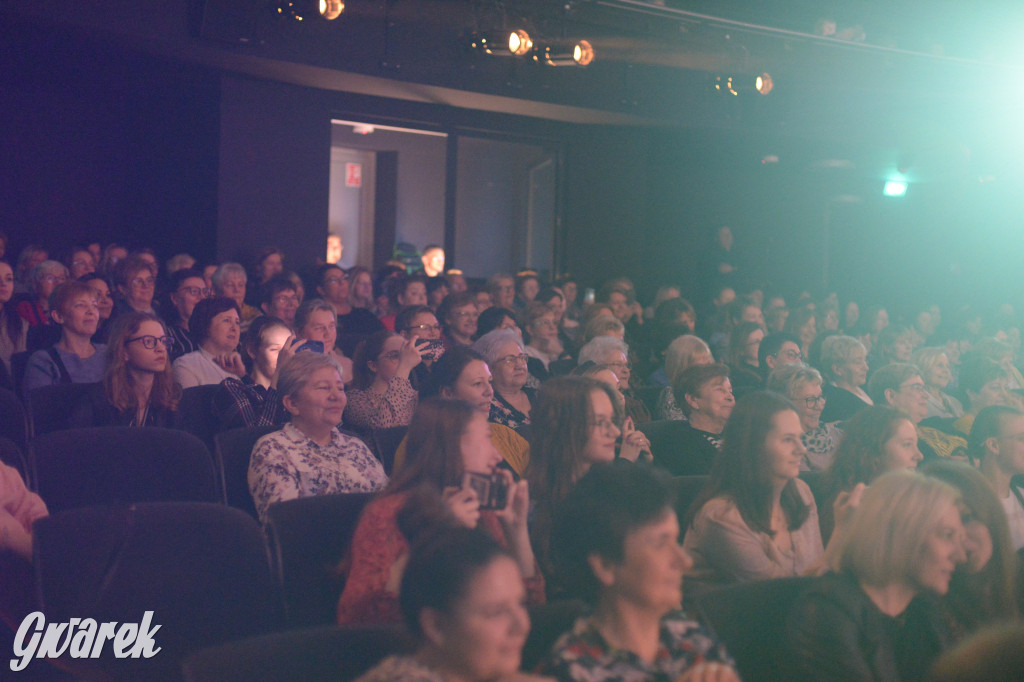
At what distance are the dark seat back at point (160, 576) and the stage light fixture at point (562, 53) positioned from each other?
538 cm

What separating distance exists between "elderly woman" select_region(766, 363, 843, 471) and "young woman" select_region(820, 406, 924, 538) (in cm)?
71

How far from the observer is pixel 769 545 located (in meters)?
2.31

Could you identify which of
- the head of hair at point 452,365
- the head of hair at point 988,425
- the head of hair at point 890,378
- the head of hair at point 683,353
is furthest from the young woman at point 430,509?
the head of hair at point 890,378

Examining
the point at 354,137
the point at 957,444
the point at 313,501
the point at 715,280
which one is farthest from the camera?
the point at 354,137

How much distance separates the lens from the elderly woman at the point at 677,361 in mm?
4004

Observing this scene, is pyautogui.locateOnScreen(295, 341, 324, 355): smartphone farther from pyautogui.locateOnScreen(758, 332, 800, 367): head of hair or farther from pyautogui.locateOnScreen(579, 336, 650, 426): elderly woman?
pyautogui.locateOnScreen(758, 332, 800, 367): head of hair

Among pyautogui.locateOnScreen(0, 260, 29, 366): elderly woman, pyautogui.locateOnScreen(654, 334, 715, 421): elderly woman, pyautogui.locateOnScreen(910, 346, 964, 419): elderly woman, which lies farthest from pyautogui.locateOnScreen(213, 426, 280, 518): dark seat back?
pyautogui.locateOnScreen(910, 346, 964, 419): elderly woman

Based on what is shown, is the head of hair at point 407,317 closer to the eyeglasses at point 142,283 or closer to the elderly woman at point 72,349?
the elderly woman at point 72,349

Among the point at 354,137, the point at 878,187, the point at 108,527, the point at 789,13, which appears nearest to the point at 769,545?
the point at 108,527

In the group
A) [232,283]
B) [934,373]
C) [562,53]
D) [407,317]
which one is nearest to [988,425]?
[934,373]

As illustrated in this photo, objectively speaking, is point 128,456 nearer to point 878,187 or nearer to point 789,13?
point 789,13

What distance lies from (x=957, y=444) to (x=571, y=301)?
156 inches

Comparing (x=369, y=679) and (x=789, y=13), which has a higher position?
(x=789, y=13)

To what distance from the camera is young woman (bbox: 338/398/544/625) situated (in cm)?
179
